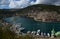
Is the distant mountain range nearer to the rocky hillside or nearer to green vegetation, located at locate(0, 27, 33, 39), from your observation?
the rocky hillside

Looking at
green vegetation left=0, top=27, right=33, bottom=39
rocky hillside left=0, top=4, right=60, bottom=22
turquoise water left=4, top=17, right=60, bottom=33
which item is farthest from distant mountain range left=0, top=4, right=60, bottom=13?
green vegetation left=0, top=27, right=33, bottom=39

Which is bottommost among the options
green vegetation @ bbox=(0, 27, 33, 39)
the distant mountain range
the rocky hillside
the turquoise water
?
green vegetation @ bbox=(0, 27, 33, 39)

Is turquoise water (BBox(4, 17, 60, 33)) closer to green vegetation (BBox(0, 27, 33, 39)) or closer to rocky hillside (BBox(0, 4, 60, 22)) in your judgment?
rocky hillside (BBox(0, 4, 60, 22))

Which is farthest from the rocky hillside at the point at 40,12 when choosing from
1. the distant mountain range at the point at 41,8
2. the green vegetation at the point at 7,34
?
the green vegetation at the point at 7,34

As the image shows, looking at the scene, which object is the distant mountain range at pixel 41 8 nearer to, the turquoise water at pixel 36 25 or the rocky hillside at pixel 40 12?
the rocky hillside at pixel 40 12

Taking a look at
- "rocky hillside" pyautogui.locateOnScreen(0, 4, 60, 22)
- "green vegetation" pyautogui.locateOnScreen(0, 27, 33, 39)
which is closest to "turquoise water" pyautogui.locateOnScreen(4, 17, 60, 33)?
"rocky hillside" pyautogui.locateOnScreen(0, 4, 60, 22)

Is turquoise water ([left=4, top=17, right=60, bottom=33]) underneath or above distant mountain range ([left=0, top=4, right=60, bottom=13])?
underneath

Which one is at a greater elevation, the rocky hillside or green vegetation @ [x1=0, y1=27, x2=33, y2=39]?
the rocky hillside

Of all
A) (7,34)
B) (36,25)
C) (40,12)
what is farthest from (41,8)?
(7,34)

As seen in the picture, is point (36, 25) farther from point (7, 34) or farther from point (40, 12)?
point (7, 34)

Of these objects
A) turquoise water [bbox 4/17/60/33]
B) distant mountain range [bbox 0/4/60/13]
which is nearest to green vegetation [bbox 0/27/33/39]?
turquoise water [bbox 4/17/60/33]
